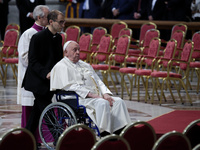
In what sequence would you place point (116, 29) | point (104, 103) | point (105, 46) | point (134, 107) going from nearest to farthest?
1. point (104, 103)
2. point (134, 107)
3. point (105, 46)
4. point (116, 29)

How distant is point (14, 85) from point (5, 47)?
2.65ft

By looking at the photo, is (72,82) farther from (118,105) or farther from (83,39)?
(83,39)

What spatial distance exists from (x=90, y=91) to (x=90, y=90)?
0.21 feet

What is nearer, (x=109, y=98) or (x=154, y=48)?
(x=109, y=98)

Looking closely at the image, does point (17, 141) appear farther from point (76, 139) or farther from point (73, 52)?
point (73, 52)

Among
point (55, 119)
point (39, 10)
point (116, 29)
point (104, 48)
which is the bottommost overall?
point (55, 119)

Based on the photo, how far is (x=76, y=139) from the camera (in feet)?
13.0

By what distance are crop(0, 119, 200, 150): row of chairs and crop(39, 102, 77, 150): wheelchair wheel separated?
1266 millimetres

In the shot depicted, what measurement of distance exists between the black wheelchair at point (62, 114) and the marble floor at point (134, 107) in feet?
4.16

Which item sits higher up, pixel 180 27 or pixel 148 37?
pixel 180 27

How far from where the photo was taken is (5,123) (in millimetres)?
7355

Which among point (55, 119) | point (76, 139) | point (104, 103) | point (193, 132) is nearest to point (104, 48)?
point (55, 119)

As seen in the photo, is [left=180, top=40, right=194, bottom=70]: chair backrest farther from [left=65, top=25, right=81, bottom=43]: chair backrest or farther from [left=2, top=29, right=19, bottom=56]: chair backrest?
[left=2, top=29, right=19, bottom=56]: chair backrest

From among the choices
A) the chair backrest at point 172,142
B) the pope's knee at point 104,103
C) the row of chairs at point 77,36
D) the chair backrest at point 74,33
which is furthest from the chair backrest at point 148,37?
the chair backrest at point 172,142
